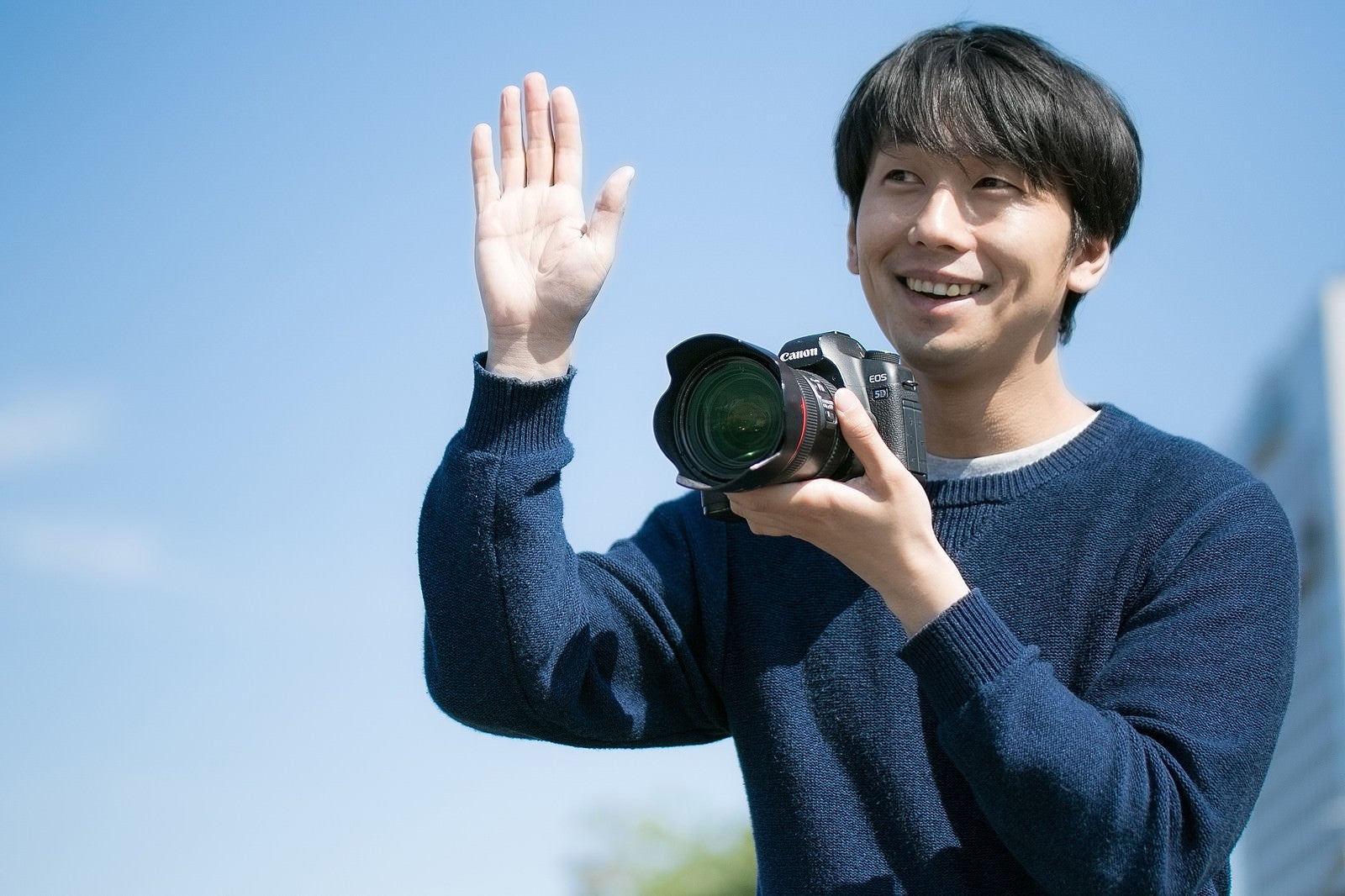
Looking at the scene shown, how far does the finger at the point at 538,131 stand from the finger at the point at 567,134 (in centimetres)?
2

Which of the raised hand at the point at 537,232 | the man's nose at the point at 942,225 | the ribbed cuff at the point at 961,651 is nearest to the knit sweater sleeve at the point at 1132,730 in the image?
the ribbed cuff at the point at 961,651

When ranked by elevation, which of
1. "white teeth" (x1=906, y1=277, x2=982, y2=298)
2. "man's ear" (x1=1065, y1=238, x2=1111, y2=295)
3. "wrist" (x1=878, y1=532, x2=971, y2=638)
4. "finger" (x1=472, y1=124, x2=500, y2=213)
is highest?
"finger" (x1=472, y1=124, x2=500, y2=213)

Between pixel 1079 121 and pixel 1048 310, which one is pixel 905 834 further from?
pixel 1079 121

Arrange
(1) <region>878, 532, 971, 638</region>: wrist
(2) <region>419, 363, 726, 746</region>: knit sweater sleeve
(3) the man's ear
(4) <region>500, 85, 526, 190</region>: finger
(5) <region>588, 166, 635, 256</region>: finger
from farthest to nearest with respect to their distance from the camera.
Result: (3) the man's ear
(4) <region>500, 85, 526, 190</region>: finger
(5) <region>588, 166, 635, 256</region>: finger
(2) <region>419, 363, 726, 746</region>: knit sweater sleeve
(1) <region>878, 532, 971, 638</region>: wrist

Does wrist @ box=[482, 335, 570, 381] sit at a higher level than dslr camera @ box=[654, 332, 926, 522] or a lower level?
higher

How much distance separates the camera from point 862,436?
7.95ft

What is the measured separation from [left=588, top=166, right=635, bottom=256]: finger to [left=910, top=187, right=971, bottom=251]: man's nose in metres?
0.58

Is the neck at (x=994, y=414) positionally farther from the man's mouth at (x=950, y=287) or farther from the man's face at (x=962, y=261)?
the man's mouth at (x=950, y=287)

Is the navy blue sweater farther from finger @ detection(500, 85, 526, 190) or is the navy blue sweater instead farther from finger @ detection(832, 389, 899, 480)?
finger @ detection(500, 85, 526, 190)

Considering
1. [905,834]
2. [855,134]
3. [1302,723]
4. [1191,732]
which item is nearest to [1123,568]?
[1191,732]

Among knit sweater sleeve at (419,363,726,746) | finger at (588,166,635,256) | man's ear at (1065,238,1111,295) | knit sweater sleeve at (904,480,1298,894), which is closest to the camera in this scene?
knit sweater sleeve at (904,480,1298,894)

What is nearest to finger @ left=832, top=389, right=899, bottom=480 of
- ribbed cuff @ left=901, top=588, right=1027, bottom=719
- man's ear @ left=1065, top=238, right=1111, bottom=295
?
ribbed cuff @ left=901, top=588, right=1027, bottom=719

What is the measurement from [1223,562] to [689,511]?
3.64ft

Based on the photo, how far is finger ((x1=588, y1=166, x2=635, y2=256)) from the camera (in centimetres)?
283
